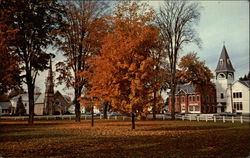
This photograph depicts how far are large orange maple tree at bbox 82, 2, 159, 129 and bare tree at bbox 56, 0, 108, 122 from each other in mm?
11817

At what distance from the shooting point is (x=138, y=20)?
19.6m

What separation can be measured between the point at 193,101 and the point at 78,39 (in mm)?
48404

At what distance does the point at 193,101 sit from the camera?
71.8 m

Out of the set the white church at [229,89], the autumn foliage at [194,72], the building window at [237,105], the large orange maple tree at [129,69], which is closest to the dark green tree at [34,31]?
the large orange maple tree at [129,69]

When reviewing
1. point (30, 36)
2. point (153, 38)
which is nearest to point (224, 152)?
point (153, 38)

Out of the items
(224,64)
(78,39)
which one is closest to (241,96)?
(224,64)

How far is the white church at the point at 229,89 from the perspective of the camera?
60625 millimetres

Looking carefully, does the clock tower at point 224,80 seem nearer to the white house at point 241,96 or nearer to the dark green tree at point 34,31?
the white house at point 241,96

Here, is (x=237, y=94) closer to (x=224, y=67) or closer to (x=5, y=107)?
(x=224, y=67)

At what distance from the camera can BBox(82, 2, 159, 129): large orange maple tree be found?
17969 mm

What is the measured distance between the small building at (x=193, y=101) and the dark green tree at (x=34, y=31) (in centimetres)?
4632

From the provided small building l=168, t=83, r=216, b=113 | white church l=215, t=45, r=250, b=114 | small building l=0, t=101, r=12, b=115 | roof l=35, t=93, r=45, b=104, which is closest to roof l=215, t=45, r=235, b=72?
white church l=215, t=45, r=250, b=114

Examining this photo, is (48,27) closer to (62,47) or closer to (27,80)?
(62,47)

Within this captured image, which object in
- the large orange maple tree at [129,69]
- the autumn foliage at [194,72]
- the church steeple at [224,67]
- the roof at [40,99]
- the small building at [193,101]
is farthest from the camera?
the roof at [40,99]
